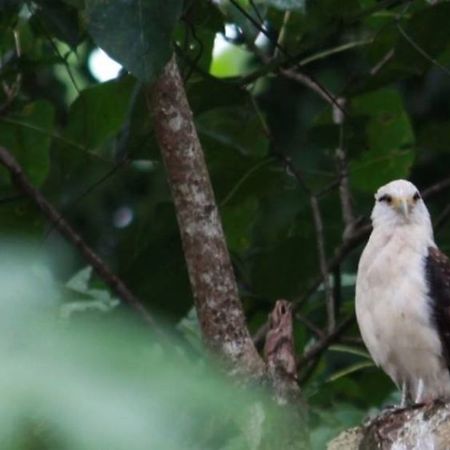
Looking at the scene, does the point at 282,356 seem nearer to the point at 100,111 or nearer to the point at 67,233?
the point at 67,233

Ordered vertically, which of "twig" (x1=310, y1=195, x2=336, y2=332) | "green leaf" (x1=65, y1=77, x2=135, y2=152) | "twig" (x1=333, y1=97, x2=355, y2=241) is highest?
"green leaf" (x1=65, y1=77, x2=135, y2=152)

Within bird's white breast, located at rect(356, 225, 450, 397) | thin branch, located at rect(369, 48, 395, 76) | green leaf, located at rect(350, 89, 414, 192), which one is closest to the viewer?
bird's white breast, located at rect(356, 225, 450, 397)

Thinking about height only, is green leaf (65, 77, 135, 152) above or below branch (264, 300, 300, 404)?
above

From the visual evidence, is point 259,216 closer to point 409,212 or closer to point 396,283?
point 409,212

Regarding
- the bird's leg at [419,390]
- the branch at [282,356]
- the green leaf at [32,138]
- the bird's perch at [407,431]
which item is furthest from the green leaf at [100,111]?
the bird's perch at [407,431]

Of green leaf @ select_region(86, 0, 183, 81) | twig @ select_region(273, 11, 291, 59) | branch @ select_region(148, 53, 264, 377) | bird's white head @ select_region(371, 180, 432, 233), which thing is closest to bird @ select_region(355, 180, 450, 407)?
bird's white head @ select_region(371, 180, 432, 233)

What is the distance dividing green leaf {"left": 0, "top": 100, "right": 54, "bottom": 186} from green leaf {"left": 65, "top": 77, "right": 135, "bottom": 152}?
0.19 meters

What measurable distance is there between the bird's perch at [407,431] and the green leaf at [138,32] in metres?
1.27

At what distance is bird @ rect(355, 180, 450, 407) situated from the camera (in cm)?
437

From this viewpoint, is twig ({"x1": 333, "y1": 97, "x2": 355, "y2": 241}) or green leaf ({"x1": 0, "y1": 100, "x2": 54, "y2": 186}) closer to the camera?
twig ({"x1": 333, "y1": 97, "x2": 355, "y2": 241})

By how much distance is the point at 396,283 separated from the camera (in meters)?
4.44

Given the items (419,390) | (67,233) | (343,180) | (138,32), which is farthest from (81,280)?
(138,32)

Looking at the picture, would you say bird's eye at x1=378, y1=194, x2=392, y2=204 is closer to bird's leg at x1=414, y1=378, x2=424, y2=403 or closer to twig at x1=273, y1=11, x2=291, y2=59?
twig at x1=273, y1=11, x2=291, y2=59

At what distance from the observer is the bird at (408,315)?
14.3ft
